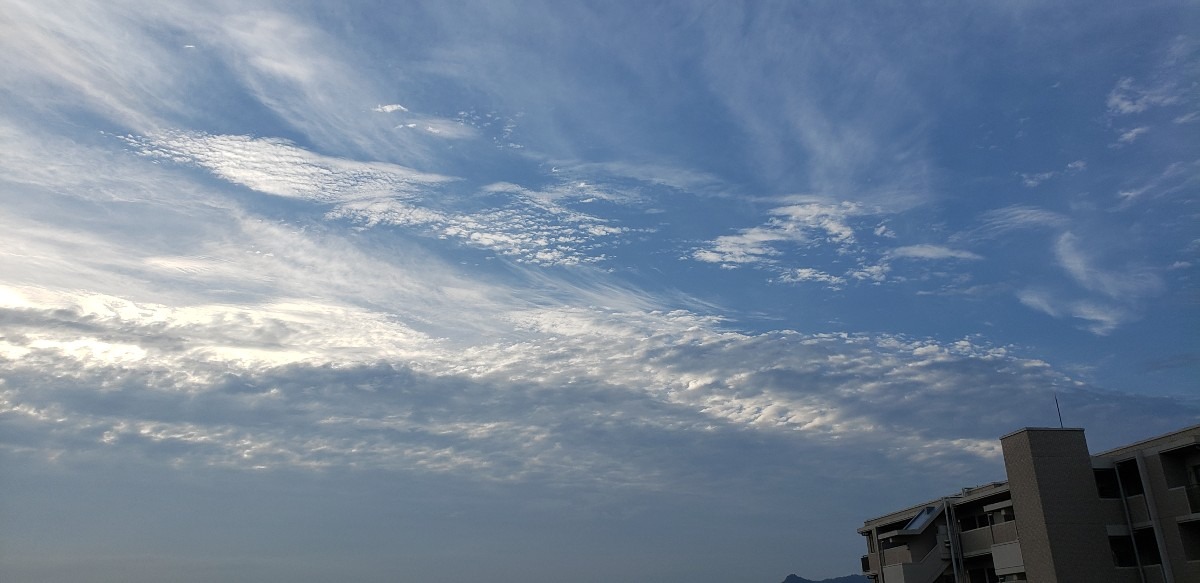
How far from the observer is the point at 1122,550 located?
1692 inches

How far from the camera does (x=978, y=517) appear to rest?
52.2 meters

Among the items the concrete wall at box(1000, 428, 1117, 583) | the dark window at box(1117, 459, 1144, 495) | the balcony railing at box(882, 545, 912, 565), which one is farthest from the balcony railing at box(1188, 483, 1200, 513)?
the balcony railing at box(882, 545, 912, 565)

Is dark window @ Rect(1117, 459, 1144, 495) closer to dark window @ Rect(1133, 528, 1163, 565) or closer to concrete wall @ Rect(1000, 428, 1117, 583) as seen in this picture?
concrete wall @ Rect(1000, 428, 1117, 583)

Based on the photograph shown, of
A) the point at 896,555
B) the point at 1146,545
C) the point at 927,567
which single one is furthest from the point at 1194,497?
the point at 896,555

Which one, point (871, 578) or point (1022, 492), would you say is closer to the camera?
point (1022, 492)

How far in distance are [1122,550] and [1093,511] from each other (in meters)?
2.28

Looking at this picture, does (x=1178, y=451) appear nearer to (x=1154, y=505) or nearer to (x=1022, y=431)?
(x=1154, y=505)

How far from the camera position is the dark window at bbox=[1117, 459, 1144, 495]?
42.6m

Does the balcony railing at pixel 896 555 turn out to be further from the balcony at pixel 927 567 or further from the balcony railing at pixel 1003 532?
the balcony railing at pixel 1003 532

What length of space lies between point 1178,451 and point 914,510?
20666 mm

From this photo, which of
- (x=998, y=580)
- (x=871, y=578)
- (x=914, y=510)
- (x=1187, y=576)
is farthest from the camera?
(x=871, y=578)

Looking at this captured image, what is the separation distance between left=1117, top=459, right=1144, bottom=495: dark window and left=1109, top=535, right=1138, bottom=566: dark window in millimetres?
2322

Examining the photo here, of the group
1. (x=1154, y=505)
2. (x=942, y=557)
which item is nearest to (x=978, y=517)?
(x=942, y=557)

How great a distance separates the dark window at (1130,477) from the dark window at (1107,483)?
11.4 inches
